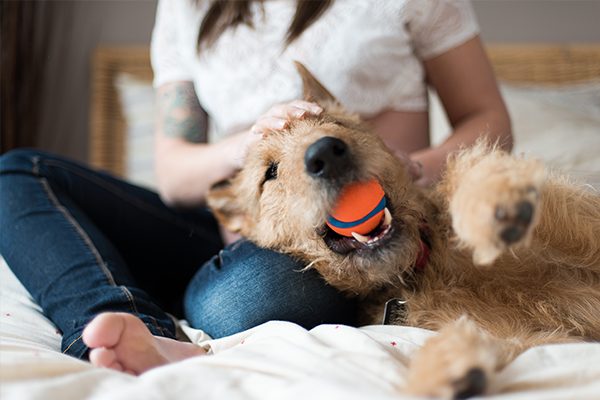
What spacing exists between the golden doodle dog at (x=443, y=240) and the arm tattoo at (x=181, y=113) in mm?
595

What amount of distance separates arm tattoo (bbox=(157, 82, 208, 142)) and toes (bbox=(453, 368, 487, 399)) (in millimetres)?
1351

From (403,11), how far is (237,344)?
3.37 feet

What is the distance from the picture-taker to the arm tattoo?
6.25 feet

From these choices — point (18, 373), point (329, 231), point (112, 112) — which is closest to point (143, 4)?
point (112, 112)

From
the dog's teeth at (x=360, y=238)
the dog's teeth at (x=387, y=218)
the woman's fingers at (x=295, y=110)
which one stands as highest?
the woman's fingers at (x=295, y=110)

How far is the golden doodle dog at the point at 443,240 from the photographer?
0.97m

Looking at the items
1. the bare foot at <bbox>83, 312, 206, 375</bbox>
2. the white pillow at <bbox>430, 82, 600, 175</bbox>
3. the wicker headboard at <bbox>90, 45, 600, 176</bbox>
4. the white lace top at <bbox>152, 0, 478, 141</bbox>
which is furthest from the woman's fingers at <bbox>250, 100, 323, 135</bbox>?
the wicker headboard at <bbox>90, 45, 600, 176</bbox>

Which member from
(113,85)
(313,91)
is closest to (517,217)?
(313,91)

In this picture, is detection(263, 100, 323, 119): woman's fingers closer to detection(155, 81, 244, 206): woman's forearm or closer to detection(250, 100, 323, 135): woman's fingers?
detection(250, 100, 323, 135): woman's fingers

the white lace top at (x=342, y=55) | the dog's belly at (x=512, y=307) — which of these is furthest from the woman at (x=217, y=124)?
the dog's belly at (x=512, y=307)

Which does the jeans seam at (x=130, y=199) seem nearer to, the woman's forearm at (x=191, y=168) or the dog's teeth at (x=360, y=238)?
the woman's forearm at (x=191, y=168)

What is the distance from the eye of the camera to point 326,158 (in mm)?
1141

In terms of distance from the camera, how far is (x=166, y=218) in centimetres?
183

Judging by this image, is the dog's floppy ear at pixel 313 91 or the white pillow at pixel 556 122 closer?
the dog's floppy ear at pixel 313 91
